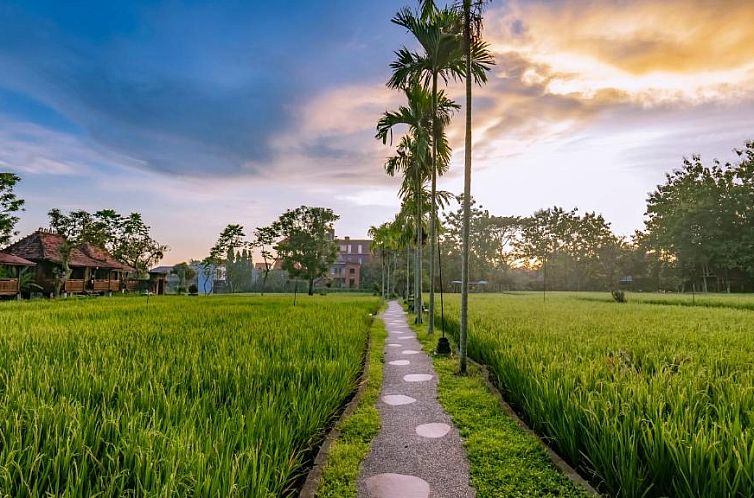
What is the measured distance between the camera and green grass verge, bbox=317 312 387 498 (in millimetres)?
2412

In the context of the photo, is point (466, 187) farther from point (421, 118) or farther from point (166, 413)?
point (421, 118)

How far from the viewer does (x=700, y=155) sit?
138ft

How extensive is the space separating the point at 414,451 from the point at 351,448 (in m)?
0.55

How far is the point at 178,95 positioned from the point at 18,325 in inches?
321

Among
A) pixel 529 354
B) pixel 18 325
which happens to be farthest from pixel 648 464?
pixel 18 325

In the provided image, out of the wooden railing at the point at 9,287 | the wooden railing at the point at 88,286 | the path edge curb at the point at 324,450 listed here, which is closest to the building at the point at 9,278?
the wooden railing at the point at 9,287

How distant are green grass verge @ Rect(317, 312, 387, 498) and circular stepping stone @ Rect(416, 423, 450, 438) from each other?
17.0 inches

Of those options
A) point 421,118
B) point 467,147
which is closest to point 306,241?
point 421,118

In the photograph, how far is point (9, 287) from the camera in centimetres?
2038

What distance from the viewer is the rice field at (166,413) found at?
1.73m

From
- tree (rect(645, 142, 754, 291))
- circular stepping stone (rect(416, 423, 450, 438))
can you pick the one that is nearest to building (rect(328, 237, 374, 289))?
tree (rect(645, 142, 754, 291))

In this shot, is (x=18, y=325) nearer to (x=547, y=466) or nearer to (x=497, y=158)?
(x=547, y=466)

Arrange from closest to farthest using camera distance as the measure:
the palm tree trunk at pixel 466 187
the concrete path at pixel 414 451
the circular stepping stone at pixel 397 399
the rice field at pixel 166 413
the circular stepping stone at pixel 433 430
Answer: the rice field at pixel 166 413 → the concrete path at pixel 414 451 → the circular stepping stone at pixel 433 430 → the circular stepping stone at pixel 397 399 → the palm tree trunk at pixel 466 187

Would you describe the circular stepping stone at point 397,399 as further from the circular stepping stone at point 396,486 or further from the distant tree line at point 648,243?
the distant tree line at point 648,243
